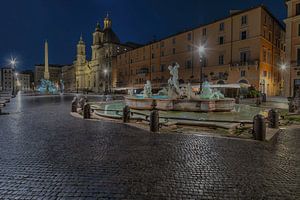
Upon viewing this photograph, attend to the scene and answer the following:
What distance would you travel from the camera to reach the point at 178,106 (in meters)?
14.8

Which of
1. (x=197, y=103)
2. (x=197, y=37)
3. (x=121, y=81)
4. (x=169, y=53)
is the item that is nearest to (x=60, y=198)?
(x=197, y=103)

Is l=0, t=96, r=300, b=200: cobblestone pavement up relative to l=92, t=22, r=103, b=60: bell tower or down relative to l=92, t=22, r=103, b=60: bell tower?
down

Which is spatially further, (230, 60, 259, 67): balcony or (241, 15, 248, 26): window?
(241, 15, 248, 26): window

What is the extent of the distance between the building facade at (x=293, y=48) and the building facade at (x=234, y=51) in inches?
147

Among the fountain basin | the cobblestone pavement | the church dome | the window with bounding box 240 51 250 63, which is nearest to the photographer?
the cobblestone pavement

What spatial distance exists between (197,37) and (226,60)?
8.38m

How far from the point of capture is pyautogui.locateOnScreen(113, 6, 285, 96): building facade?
32844 mm

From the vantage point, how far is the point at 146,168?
4387 millimetres

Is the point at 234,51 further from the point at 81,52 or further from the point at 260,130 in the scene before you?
the point at 81,52

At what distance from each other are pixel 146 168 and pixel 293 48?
33236 millimetres

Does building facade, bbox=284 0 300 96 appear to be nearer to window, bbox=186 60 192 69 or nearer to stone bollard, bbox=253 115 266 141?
window, bbox=186 60 192 69

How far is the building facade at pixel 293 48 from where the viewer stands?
28547 millimetres

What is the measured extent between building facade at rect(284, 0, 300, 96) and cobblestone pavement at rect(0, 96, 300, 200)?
88.1ft

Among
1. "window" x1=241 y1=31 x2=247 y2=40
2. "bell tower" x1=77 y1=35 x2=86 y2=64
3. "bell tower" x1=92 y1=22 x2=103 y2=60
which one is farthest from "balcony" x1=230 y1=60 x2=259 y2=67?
"bell tower" x1=77 y1=35 x2=86 y2=64
